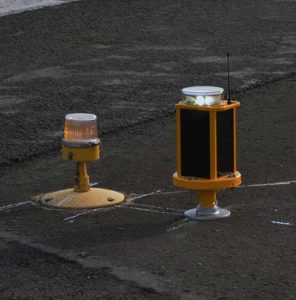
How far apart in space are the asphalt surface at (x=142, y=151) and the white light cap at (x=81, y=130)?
52cm

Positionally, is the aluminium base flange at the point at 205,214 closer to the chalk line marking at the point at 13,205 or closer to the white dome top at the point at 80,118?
the white dome top at the point at 80,118

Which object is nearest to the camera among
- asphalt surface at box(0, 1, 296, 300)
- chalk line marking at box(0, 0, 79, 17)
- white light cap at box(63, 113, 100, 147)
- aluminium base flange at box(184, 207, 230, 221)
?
asphalt surface at box(0, 1, 296, 300)

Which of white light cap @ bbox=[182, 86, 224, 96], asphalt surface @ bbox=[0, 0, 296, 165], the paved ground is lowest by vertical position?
the paved ground

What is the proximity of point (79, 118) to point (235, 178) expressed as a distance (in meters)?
1.28

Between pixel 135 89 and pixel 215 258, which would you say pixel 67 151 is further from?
pixel 135 89

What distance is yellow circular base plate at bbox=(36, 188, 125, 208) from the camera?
8562 millimetres

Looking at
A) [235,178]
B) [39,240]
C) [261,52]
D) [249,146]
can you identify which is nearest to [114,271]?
[39,240]

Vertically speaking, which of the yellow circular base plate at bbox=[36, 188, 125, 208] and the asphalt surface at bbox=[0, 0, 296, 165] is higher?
the asphalt surface at bbox=[0, 0, 296, 165]

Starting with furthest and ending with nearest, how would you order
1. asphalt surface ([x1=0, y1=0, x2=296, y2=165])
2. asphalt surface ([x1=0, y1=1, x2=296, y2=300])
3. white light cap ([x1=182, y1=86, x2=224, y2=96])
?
asphalt surface ([x1=0, y1=0, x2=296, y2=165]), white light cap ([x1=182, y1=86, x2=224, y2=96]), asphalt surface ([x1=0, y1=1, x2=296, y2=300])

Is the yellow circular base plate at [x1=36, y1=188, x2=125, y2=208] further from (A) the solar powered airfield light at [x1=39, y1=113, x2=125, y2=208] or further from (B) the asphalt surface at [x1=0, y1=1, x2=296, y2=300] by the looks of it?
(B) the asphalt surface at [x1=0, y1=1, x2=296, y2=300]

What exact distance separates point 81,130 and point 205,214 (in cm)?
115

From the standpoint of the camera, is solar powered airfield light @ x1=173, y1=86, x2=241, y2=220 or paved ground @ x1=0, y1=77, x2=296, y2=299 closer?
paved ground @ x1=0, y1=77, x2=296, y2=299

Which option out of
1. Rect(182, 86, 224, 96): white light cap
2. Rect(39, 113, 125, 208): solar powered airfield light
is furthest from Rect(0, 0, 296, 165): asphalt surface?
Rect(182, 86, 224, 96): white light cap

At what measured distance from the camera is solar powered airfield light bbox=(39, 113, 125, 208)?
27.8 feet
